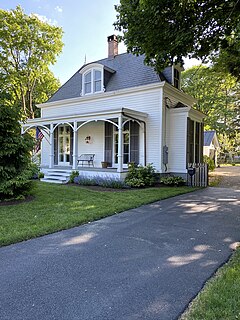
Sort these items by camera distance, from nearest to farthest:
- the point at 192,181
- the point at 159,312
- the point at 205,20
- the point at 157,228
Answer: the point at 159,312
the point at 157,228
the point at 205,20
the point at 192,181

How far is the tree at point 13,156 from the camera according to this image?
Answer: 7.89m

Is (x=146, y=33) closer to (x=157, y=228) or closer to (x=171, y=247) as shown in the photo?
(x=157, y=228)

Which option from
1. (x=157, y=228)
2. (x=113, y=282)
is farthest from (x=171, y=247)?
(x=113, y=282)

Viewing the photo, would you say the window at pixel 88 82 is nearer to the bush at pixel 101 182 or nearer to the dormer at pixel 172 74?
the dormer at pixel 172 74

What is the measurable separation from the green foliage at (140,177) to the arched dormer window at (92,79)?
19.9ft

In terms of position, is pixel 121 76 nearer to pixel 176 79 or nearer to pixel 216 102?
pixel 176 79

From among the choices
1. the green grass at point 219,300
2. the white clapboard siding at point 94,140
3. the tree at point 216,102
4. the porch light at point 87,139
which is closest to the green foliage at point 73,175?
the white clapboard siding at point 94,140

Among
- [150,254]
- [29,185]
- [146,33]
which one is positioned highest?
[146,33]

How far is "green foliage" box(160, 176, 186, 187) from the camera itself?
12.2 metres

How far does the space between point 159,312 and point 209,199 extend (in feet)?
23.2

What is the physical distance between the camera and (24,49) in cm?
1998

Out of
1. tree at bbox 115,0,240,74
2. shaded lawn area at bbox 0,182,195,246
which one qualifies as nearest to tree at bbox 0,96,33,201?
shaded lawn area at bbox 0,182,195,246

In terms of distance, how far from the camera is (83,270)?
11.3ft

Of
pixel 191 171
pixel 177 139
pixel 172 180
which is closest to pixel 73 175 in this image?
pixel 172 180
